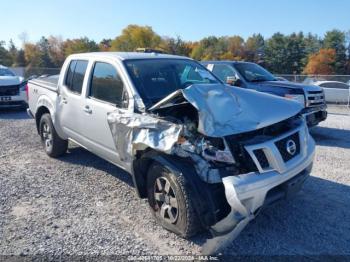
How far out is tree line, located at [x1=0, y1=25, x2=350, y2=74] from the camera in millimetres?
72625

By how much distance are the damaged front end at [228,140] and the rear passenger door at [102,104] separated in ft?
1.97

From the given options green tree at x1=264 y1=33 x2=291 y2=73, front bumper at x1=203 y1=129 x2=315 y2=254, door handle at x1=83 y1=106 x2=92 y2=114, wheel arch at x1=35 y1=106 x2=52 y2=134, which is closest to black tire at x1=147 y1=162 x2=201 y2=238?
front bumper at x1=203 y1=129 x2=315 y2=254

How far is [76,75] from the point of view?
5.73 m

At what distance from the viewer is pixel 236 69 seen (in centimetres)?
944

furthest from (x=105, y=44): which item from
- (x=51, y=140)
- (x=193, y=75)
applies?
(x=193, y=75)

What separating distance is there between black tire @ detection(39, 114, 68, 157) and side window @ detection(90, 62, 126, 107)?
1.75 meters

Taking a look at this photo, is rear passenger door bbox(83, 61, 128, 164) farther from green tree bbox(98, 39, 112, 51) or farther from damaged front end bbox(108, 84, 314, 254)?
green tree bbox(98, 39, 112, 51)

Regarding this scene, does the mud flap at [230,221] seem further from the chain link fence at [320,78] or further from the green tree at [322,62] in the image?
the green tree at [322,62]

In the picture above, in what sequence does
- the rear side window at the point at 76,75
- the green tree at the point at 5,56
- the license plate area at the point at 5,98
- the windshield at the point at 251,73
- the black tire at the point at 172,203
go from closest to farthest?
the black tire at the point at 172,203 < the rear side window at the point at 76,75 < the windshield at the point at 251,73 < the license plate area at the point at 5,98 < the green tree at the point at 5,56

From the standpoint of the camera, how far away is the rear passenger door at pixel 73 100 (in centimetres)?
538

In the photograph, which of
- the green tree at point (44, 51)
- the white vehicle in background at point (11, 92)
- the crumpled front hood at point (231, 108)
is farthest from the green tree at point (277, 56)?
the crumpled front hood at point (231, 108)

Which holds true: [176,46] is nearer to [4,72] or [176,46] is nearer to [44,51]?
[44,51]

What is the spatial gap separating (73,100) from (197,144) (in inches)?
109

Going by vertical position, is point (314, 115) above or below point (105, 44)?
below
